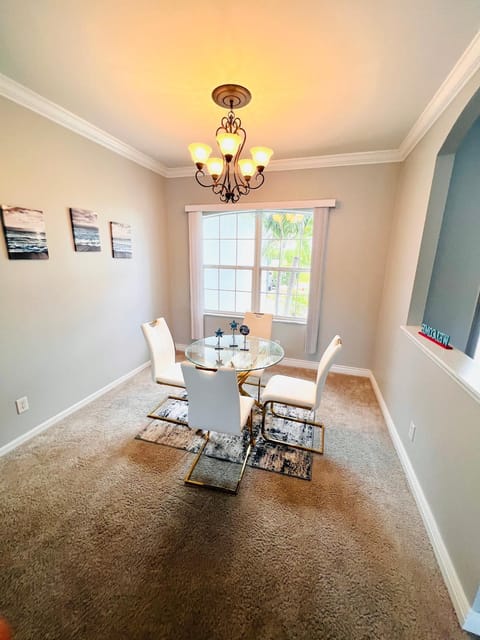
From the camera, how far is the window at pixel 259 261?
343 cm

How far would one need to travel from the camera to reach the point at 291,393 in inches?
82.4

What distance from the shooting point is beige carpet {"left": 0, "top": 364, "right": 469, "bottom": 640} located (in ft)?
3.61

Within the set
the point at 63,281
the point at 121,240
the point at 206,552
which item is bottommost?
the point at 206,552

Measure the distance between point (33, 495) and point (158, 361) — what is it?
3.92 feet

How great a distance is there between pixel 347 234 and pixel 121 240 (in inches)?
105

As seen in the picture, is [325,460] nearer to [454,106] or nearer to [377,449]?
[377,449]

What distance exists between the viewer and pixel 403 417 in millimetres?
2088

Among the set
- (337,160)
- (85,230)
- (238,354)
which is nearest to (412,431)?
(238,354)

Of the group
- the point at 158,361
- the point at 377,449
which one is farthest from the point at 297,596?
the point at 158,361

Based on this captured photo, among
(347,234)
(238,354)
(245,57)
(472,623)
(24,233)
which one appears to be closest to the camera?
(472,623)

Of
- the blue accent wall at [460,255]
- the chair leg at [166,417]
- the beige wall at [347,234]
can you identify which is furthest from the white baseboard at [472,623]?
the beige wall at [347,234]

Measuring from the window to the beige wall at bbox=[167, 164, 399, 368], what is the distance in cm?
26

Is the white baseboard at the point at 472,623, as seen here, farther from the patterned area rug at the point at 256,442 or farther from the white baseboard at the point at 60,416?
the white baseboard at the point at 60,416

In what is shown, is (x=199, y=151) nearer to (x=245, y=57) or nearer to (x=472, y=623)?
(x=245, y=57)
